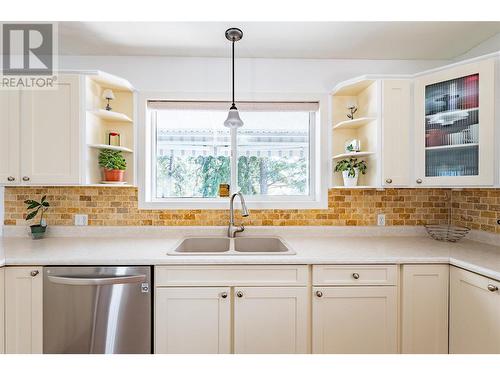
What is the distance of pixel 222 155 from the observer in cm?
246

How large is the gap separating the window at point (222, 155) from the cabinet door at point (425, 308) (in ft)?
3.32

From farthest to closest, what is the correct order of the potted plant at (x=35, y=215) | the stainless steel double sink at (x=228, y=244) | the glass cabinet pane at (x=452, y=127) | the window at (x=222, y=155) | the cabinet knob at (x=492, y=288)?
the window at (x=222, y=155)
the stainless steel double sink at (x=228, y=244)
the potted plant at (x=35, y=215)
the glass cabinet pane at (x=452, y=127)
the cabinet knob at (x=492, y=288)

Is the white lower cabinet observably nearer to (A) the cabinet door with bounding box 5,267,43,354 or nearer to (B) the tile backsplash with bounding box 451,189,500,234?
(A) the cabinet door with bounding box 5,267,43,354

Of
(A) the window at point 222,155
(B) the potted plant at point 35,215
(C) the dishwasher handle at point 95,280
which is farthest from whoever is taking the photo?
(A) the window at point 222,155

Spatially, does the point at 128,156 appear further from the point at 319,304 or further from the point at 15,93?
the point at 319,304

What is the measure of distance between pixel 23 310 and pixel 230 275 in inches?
48.3

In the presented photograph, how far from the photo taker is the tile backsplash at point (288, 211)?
89.4 inches

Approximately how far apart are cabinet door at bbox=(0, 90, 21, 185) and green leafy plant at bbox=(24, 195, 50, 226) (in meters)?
0.27

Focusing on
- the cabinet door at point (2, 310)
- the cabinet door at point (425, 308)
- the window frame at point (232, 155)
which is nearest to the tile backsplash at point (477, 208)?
the cabinet door at point (425, 308)

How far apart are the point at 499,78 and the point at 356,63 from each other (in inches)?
39.0

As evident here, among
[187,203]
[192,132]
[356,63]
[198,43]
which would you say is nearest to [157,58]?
[198,43]

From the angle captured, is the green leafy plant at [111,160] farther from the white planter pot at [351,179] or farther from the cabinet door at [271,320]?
the white planter pot at [351,179]

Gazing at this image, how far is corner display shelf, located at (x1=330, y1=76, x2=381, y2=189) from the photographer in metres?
2.02

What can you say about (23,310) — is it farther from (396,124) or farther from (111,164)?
(396,124)
